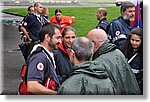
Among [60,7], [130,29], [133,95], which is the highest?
[60,7]

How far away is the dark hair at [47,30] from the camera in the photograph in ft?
10.5

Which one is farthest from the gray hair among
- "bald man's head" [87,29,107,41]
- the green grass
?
the green grass

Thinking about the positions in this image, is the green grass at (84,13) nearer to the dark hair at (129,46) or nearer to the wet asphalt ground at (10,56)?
the wet asphalt ground at (10,56)

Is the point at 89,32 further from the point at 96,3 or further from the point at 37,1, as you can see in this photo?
the point at 37,1

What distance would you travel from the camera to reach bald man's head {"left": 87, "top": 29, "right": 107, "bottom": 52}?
9.90ft

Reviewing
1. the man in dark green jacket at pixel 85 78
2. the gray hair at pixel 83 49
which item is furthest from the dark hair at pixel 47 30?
the man in dark green jacket at pixel 85 78

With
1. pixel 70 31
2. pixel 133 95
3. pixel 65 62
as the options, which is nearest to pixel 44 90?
pixel 65 62

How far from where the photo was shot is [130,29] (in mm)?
3428

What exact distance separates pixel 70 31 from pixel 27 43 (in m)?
0.39

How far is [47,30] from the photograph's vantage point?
326cm

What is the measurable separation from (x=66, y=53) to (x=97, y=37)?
1.09ft

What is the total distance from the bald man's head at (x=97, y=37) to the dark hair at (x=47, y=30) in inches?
11.7

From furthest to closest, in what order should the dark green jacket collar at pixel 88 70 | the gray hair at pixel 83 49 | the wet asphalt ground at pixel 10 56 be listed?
the wet asphalt ground at pixel 10 56 < the gray hair at pixel 83 49 < the dark green jacket collar at pixel 88 70

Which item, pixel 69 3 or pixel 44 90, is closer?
pixel 44 90
